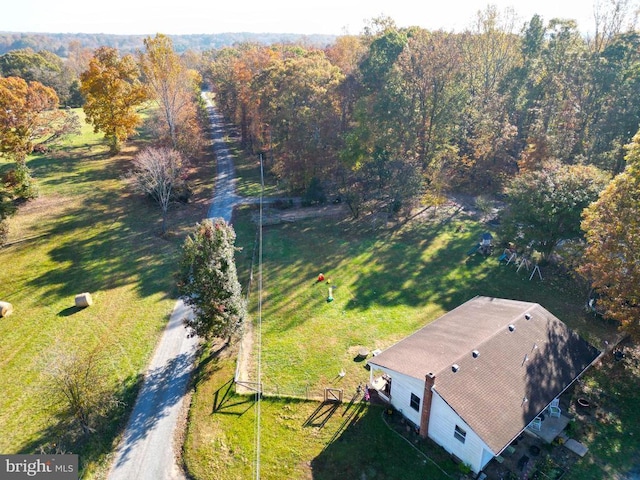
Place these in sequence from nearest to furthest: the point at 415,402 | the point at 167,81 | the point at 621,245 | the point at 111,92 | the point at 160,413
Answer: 1. the point at 415,402
2. the point at 160,413
3. the point at 621,245
4. the point at 167,81
5. the point at 111,92

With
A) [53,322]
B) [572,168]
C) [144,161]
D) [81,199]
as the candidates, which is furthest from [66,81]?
[572,168]

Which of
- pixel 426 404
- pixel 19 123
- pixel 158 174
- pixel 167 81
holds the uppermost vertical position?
pixel 167 81

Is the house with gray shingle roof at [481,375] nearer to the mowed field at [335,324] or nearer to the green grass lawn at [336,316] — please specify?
the mowed field at [335,324]

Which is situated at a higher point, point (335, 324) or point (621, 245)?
point (621, 245)

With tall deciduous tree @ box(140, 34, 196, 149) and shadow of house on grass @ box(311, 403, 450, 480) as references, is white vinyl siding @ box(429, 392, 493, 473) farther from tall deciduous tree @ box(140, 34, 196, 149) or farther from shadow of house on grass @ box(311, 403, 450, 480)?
tall deciduous tree @ box(140, 34, 196, 149)

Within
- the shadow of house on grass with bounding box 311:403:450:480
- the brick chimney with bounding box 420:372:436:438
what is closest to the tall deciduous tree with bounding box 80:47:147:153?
the shadow of house on grass with bounding box 311:403:450:480

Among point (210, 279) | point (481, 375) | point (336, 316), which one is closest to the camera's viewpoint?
point (481, 375)

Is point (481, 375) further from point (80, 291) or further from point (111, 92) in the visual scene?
point (111, 92)

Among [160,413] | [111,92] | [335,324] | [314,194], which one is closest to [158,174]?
[314,194]
